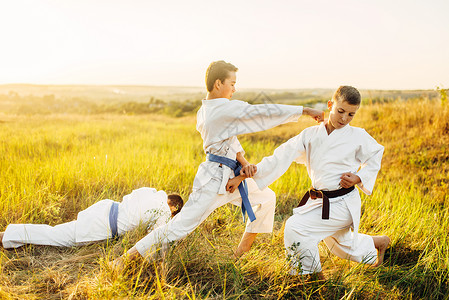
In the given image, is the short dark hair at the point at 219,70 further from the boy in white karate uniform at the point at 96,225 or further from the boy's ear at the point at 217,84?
the boy in white karate uniform at the point at 96,225

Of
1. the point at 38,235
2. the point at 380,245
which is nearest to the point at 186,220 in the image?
the point at 38,235

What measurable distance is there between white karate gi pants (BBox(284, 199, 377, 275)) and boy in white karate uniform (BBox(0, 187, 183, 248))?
136 cm

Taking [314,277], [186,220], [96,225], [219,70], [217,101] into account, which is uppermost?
[219,70]

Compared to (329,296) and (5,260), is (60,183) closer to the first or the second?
(5,260)

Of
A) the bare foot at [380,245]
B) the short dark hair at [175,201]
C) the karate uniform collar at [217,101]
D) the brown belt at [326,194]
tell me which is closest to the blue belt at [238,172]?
the karate uniform collar at [217,101]

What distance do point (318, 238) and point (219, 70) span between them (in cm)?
159

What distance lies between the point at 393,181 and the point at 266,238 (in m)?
3.39

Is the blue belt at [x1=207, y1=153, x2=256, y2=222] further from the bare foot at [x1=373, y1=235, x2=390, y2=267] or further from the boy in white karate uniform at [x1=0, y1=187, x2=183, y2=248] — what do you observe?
the bare foot at [x1=373, y1=235, x2=390, y2=267]

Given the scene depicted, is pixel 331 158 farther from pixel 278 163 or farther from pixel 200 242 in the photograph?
pixel 200 242

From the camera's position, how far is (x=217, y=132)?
2.58 metres

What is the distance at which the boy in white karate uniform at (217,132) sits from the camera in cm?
255

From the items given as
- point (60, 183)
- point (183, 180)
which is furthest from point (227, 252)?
point (60, 183)

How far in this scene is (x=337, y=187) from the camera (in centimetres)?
264

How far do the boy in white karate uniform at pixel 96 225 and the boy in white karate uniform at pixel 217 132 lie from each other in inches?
22.5
